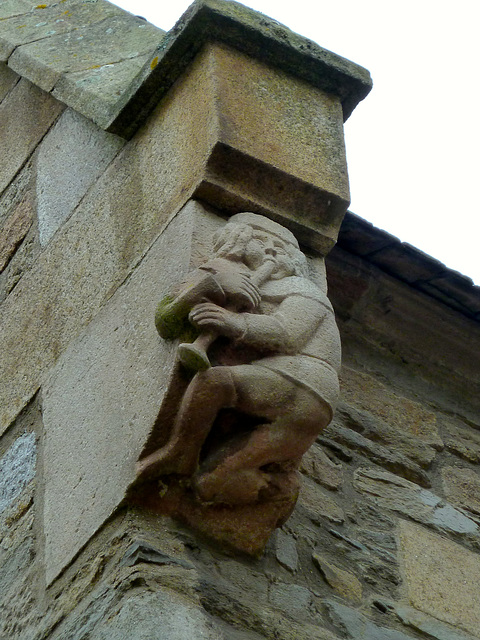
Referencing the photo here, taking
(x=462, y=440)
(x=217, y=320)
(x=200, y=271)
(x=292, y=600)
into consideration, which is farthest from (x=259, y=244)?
(x=462, y=440)

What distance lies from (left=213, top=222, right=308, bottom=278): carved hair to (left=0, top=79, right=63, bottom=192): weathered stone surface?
1392 mm

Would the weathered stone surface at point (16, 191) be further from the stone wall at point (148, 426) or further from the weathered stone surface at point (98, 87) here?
the weathered stone surface at point (98, 87)

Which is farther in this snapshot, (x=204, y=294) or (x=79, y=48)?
(x=79, y=48)

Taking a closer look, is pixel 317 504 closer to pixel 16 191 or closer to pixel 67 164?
pixel 67 164

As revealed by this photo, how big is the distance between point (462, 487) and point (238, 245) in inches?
49.9

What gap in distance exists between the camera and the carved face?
8.99ft

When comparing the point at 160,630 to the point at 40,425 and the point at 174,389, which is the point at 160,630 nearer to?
the point at 174,389

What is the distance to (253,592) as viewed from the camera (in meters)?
2.46

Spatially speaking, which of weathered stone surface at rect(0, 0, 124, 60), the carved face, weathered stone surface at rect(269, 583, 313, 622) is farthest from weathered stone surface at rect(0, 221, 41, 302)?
weathered stone surface at rect(269, 583, 313, 622)

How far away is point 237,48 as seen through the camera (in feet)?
10.8

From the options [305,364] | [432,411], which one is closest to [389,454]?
[432,411]

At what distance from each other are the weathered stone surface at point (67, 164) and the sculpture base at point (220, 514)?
127cm

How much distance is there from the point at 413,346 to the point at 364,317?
8.4 inches

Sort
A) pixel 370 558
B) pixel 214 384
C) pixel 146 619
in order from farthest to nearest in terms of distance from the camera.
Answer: pixel 370 558 < pixel 214 384 < pixel 146 619
